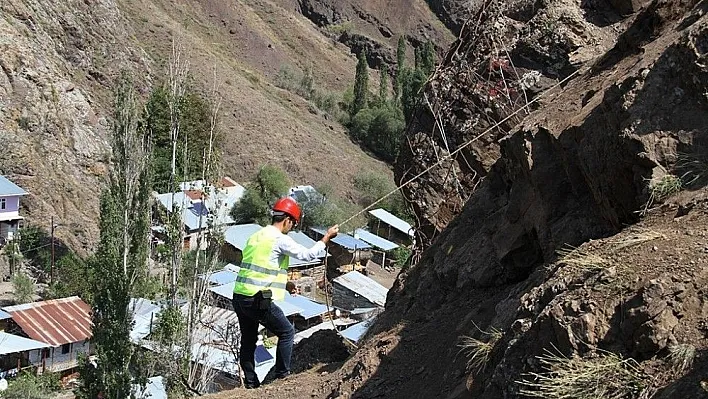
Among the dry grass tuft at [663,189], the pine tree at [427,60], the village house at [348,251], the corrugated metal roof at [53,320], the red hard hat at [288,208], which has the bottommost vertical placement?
the village house at [348,251]

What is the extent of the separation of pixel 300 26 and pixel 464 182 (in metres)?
69.1

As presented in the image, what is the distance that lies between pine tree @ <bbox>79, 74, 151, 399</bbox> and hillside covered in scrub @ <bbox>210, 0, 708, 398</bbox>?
9143 millimetres

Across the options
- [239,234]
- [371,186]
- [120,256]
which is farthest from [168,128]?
[120,256]

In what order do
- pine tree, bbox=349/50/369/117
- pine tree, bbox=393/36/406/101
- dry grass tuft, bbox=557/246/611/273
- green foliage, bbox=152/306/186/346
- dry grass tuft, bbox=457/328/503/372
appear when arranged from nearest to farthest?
dry grass tuft, bbox=557/246/611/273 < dry grass tuft, bbox=457/328/503/372 < green foliage, bbox=152/306/186/346 < pine tree, bbox=349/50/369/117 < pine tree, bbox=393/36/406/101

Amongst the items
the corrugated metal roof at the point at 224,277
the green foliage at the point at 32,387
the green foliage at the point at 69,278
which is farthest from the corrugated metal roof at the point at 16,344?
the corrugated metal roof at the point at 224,277

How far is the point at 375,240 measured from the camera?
3638cm

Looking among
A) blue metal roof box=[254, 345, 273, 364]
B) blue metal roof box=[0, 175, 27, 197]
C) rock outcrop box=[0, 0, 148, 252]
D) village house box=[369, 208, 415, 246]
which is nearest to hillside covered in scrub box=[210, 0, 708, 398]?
blue metal roof box=[254, 345, 273, 364]

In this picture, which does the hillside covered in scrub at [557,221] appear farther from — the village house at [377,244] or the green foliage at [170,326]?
the village house at [377,244]

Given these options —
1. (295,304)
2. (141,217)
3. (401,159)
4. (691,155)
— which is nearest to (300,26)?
(295,304)

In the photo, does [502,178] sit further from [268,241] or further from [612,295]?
[612,295]

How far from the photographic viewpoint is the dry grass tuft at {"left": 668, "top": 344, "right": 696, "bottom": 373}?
8.72 feet

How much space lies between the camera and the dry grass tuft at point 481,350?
3608 mm

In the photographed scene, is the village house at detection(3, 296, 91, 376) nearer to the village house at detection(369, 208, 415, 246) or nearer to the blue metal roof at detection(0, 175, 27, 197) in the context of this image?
the blue metal roof at detection(0, 175, 27, 197)

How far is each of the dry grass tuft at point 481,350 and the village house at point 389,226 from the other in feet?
109
